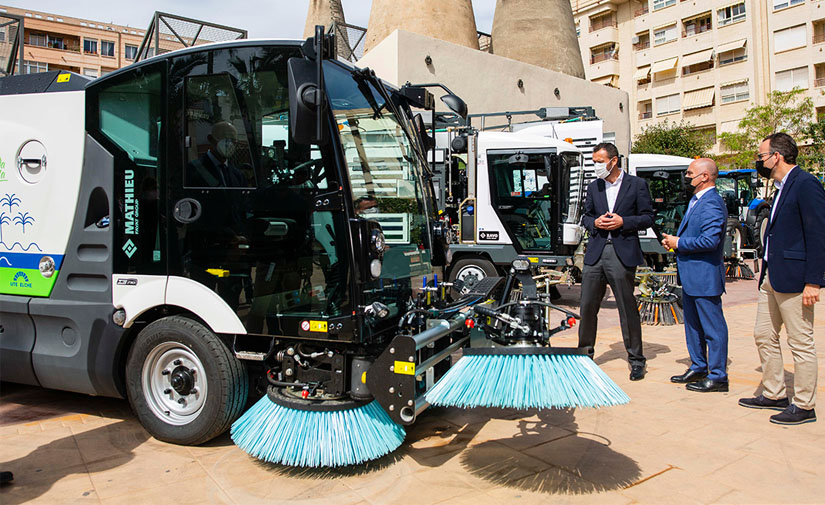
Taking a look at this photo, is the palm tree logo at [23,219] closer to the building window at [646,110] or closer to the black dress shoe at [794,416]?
the black dress shoe at [794,416]

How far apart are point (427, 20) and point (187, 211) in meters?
17.1

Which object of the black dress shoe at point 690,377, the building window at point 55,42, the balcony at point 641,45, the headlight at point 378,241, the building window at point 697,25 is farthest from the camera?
the building window at point 55,42

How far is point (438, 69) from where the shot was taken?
16.1 m

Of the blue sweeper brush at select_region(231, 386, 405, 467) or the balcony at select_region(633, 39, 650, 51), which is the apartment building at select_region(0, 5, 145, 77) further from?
the blue sweeper brush at select_region(231, 386, 405, 467)

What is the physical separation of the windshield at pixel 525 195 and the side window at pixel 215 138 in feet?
23.3

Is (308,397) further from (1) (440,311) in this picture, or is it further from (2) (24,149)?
(2) (24,149)

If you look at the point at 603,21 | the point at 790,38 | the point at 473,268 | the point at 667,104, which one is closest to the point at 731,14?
the point at 790,38

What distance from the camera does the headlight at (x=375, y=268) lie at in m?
3.42

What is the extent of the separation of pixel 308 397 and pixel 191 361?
2.85ft

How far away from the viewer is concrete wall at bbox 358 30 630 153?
49.8 ft

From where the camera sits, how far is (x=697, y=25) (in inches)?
1838

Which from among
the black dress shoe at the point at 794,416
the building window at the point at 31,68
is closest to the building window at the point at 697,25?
the building window at the point at 31,68

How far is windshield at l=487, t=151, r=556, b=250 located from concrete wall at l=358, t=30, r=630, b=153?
17.6 feet

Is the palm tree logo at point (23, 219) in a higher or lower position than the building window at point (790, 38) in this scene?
lower
